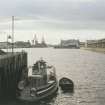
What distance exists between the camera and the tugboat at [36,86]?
4276 cm

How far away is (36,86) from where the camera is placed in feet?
146

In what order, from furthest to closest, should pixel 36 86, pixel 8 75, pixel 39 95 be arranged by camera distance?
pixel 8 75 → pixel 36 86 → pixel 39 95

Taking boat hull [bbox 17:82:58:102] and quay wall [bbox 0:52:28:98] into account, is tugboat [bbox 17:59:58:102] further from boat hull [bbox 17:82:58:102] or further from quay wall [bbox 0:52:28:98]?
quay wall [bbox 0:52:28:98]

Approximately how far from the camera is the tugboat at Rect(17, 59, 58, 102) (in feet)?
140

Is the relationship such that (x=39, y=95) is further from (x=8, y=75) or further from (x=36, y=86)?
(x=8, y=75)

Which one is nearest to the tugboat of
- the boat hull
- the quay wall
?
the boat hull

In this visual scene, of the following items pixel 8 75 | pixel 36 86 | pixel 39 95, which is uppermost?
pixel 8 75

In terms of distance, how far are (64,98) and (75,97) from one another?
183 cm

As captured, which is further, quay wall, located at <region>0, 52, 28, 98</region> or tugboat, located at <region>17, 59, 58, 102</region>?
tugboat, located at <region>17, 59, 58, 102</region>

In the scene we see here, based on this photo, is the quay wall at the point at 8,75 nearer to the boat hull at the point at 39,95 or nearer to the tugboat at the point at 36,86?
the tugboat at the point at 36,86

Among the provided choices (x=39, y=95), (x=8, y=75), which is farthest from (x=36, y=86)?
(x=8, y=75)

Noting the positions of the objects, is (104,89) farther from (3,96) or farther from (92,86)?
(3,96)

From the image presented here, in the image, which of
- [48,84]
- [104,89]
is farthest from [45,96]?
[104,89]

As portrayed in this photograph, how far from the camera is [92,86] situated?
58.7 meters
